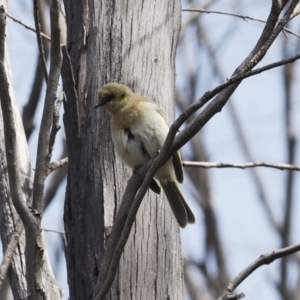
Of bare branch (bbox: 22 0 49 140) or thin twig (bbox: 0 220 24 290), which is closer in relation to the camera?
thin twig (bbox: 0 220 24 290)

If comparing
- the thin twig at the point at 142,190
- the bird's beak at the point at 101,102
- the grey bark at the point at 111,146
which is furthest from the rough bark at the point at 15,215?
the thin twig at the point at 142,190

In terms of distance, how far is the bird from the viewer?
147 inches

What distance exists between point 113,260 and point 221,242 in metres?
6.04

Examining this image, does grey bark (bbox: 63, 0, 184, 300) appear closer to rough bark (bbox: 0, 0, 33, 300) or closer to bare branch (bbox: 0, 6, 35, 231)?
rough bark (bbox: 0, 0, 33, 300)

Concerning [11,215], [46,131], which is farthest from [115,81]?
[46,131]

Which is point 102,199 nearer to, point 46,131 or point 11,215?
point 11,215

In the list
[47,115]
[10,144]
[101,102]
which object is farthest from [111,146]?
[10,144]

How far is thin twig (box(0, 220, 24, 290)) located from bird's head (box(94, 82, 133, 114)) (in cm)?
84

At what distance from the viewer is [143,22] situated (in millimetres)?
3914

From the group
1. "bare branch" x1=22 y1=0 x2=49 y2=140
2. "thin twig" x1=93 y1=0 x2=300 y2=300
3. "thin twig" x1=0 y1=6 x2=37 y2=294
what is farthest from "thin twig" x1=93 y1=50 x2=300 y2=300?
"bare branch" x1=22 y1=0 x2=49 y2=140

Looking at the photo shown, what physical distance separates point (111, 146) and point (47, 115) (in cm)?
114

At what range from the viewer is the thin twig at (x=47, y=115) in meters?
2.56

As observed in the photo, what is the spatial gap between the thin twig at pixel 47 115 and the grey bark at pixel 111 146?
0.88 m

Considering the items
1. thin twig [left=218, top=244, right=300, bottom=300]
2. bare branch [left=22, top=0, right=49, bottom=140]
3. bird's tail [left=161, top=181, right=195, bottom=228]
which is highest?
A: bare branch [left=22, top=0, right=49, bottom=140]
